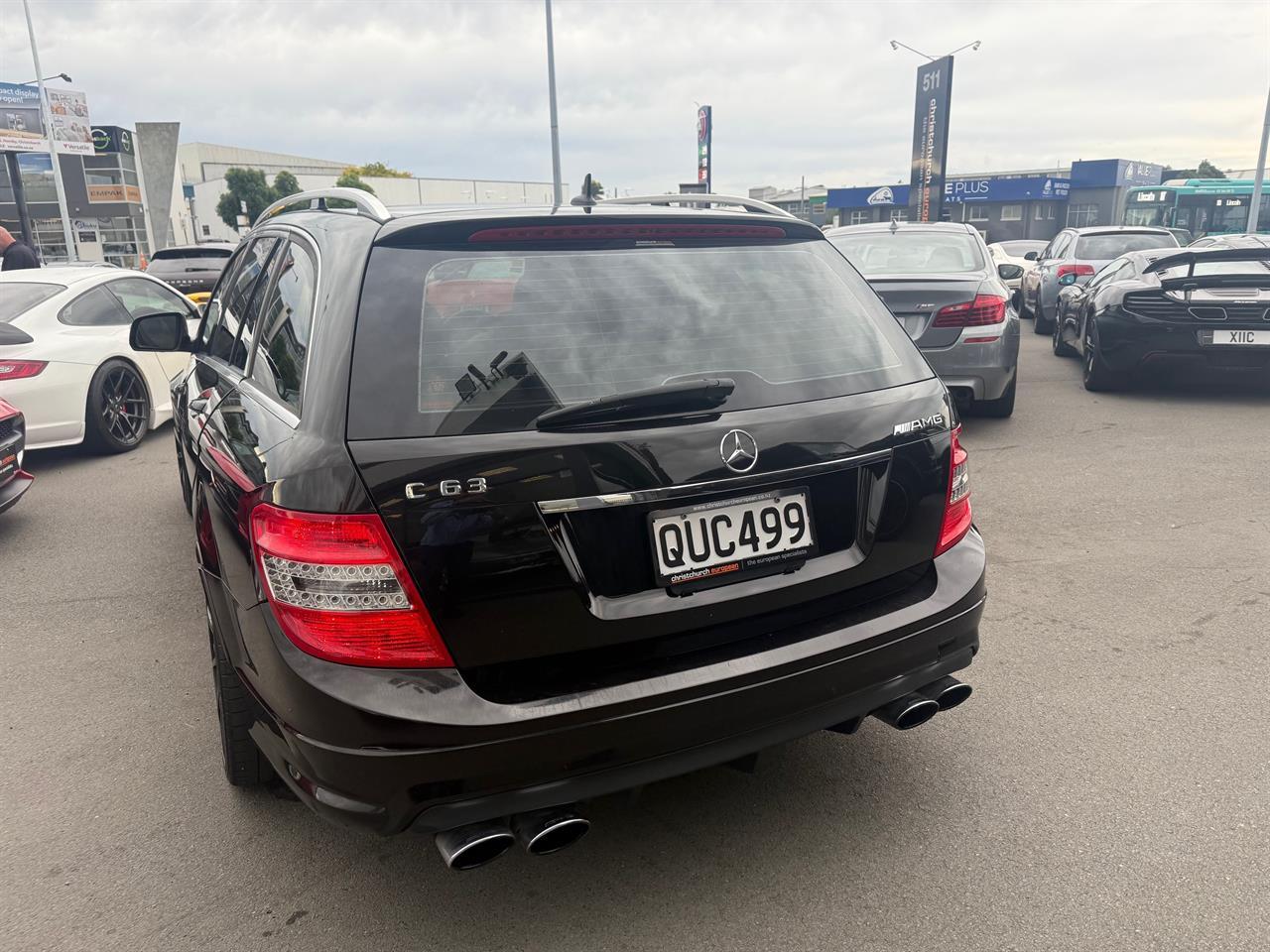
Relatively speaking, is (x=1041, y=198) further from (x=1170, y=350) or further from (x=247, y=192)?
(x=1170, y=350)

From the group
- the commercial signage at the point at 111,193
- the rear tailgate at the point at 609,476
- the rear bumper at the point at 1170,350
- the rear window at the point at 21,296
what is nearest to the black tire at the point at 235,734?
the rear tailgate at the point at 609,476

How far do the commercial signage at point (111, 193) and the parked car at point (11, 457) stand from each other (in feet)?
224

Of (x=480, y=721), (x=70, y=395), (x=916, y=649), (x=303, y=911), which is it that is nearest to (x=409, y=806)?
(x=480, y=721)

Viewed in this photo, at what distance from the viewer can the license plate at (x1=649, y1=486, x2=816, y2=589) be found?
2062mm

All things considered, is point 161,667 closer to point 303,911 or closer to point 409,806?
point 303,911

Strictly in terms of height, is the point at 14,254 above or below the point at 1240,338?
above

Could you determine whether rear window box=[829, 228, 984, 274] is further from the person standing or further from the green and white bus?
the green and white bus

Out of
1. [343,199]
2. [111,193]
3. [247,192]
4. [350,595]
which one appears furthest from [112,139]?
[350,595]

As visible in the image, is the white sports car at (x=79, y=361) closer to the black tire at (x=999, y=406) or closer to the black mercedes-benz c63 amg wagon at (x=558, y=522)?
the black mercedes-benz c63 amg wagon at (x=558, y=522)

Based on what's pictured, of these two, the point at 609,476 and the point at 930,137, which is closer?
the point at 609,476

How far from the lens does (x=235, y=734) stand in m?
2.70

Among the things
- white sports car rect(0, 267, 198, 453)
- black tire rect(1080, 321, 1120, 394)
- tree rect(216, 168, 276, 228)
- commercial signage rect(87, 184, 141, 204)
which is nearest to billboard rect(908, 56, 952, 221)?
black tire rect(1080, 321, 1120, 394)

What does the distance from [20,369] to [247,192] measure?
3200 inches

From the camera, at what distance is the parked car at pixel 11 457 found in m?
5.33
